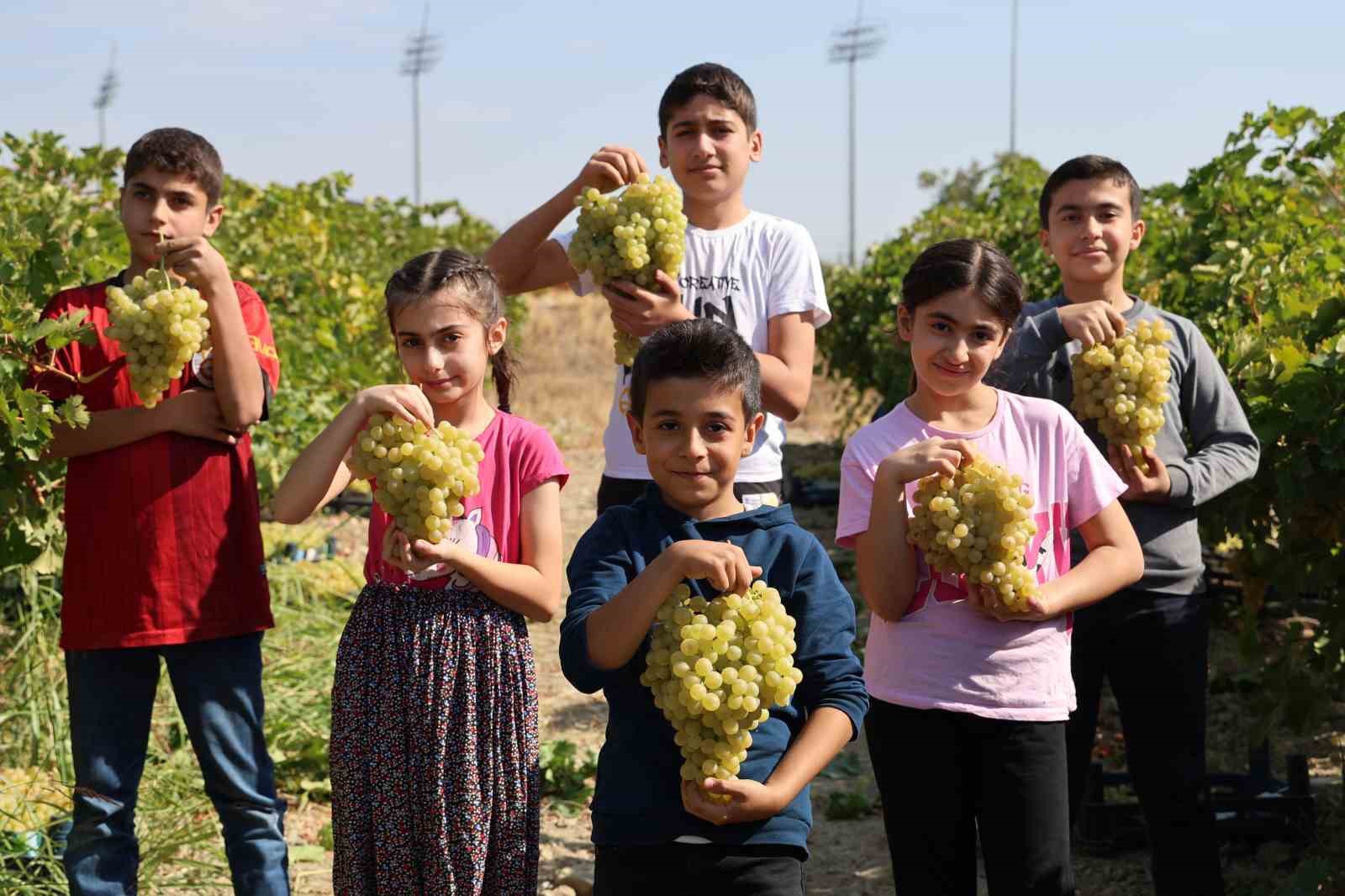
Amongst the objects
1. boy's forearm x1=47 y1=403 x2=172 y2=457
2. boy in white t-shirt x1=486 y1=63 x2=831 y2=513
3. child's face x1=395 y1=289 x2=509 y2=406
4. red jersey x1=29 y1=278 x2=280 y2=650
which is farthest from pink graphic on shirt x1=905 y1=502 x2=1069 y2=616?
boy's forearm x1=47 y1=403 x2=172 y2=457

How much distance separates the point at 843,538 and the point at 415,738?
983mm

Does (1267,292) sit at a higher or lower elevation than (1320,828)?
higher

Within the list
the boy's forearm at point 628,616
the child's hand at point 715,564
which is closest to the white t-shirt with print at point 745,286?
the boy's forearm at point 628,616

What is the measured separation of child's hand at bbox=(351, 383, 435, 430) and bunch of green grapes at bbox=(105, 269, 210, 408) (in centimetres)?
58

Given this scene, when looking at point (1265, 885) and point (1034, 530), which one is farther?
point (1265, 885)

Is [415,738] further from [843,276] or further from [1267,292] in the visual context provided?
[843,276]

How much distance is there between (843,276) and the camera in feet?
51.4

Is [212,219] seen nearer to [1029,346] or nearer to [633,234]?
[633,234]

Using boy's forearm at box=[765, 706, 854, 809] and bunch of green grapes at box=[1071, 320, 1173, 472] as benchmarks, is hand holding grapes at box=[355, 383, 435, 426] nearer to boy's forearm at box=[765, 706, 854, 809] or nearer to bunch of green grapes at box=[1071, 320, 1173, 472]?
boy's forearm at box=[765, 706, 854, 809]

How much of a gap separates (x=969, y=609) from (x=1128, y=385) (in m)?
0.75

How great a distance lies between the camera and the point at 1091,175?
3.64m

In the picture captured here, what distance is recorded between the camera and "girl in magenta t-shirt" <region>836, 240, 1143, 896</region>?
9.26 ft

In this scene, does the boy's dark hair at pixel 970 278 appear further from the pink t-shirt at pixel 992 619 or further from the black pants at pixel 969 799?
the black pants at pixel 969 799

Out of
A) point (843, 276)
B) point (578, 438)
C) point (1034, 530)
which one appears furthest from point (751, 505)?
point (578, 438)
